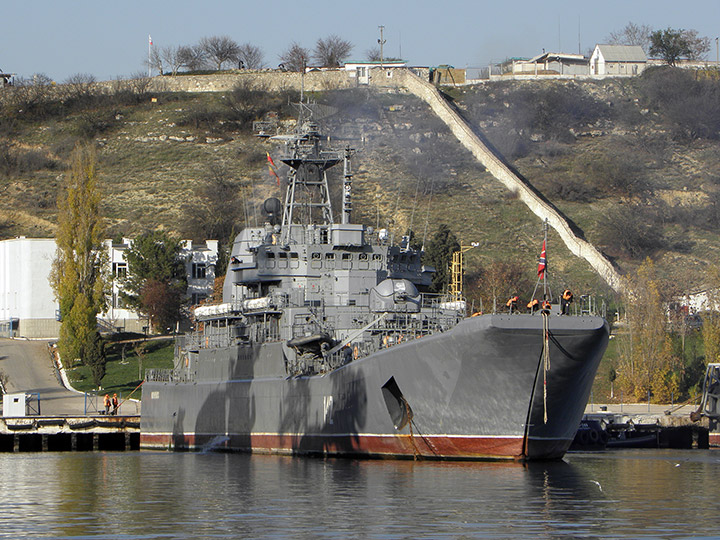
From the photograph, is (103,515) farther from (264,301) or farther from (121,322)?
(121,322)

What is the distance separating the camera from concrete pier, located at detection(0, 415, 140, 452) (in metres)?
42.2

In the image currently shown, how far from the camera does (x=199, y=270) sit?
77438 millimetres

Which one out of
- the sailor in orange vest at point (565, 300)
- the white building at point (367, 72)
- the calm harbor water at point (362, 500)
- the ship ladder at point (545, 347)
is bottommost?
the calm harbor water at point (362, 500)

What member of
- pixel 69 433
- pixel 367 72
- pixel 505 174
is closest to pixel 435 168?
→ pixel 505 174

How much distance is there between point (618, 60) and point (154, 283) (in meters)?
70.9

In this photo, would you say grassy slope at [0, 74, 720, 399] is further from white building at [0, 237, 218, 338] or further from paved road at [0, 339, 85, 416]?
paved road at [0, 339, 85, 416]

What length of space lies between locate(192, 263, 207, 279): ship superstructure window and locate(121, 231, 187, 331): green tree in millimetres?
3002

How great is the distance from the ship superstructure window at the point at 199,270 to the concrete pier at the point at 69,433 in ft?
106

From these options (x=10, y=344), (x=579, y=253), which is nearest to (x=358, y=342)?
(x=10, y=344)

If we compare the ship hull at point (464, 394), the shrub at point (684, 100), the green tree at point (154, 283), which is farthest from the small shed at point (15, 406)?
the shrub at point (684, 100)

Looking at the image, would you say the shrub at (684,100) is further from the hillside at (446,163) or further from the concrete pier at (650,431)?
the concrete pier at (650,431)

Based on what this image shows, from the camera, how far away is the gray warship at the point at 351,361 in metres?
27.5

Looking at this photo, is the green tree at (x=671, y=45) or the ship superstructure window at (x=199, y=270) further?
the green tree at (x=671, y=45)

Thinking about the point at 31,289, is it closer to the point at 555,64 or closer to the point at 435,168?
the point at 435,168
